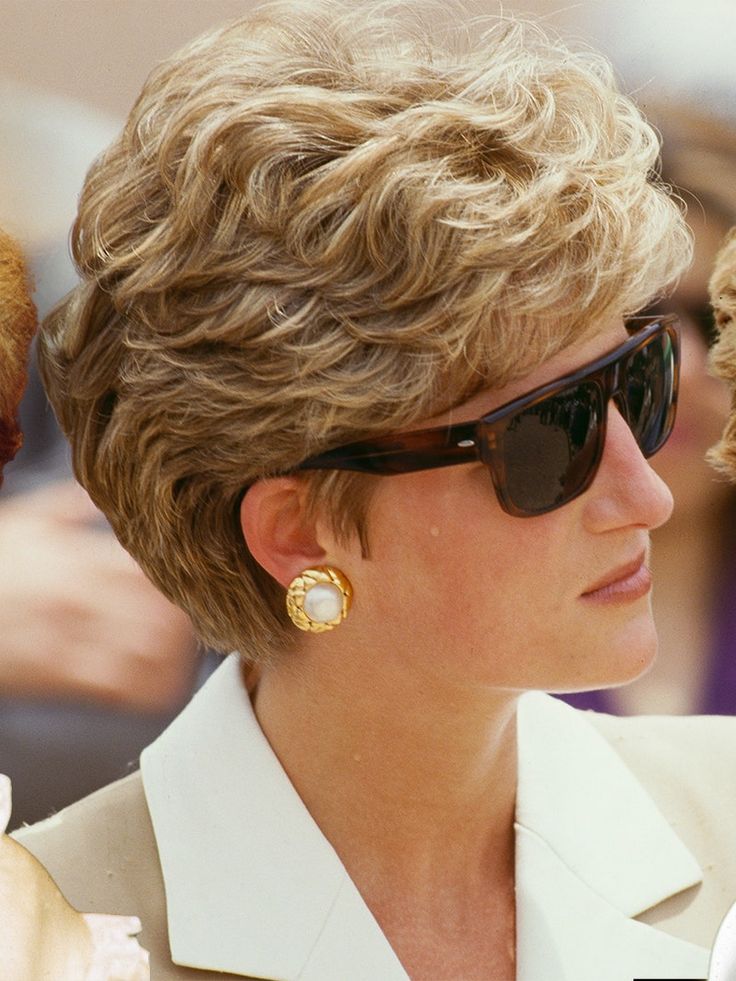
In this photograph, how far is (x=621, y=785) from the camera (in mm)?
1147

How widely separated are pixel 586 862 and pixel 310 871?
0.86 ft

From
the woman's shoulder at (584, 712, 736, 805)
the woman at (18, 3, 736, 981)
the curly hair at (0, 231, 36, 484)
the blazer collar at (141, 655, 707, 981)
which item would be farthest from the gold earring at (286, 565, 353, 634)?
the woman's shoulder at (584, 712, 736, 805)

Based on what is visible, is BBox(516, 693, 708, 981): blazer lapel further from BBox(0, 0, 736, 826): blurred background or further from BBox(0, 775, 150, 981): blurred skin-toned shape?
BBox(0, 775, 150, 981): blurred skin-toned shape

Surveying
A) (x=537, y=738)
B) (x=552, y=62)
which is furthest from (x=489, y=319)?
(x=537, y=738)

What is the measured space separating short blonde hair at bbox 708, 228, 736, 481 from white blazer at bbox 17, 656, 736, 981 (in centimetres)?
33

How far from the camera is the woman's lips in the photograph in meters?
0.93

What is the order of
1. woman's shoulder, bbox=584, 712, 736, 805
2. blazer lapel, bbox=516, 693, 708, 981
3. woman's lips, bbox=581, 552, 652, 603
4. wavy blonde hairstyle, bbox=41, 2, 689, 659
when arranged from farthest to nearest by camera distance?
woman's shoulder, bbox=584, 712, 736, 805, blazer lapel, bbox=516, 693, 708, 981, woman's lips, bbox=581, 552, 652, 603, wavy blonde hairstyle, bbox=41, 2, 689, 659

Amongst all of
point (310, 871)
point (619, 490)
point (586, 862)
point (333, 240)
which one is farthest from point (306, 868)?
point (333, 240)

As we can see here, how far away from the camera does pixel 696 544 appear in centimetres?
118

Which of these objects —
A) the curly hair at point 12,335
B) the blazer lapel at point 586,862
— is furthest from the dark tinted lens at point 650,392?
the curly hair at point 12,335

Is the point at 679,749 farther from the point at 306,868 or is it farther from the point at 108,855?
the point at 108,855

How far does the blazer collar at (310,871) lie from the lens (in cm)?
98

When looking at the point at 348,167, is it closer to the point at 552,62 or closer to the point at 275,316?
the point at 275,316

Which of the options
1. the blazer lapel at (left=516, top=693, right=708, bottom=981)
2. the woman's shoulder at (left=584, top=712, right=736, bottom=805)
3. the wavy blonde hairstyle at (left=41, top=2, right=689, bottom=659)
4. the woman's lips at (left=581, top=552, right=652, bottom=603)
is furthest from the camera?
the woman's shoulder at (left=584, top=712, right=736, bottom=805)
